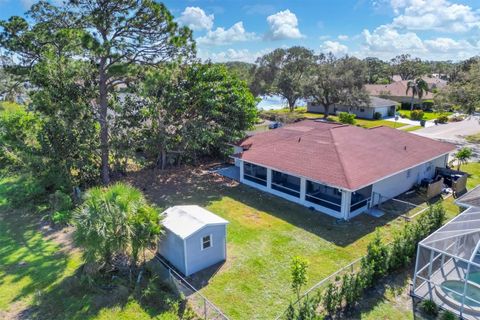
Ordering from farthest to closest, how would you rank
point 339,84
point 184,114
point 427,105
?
1. point 427,105
2. point 339,84
3. point 184,114

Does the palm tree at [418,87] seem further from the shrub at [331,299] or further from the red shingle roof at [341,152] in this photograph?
the shrub at [331,299]

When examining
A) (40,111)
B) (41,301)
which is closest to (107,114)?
(40,111)

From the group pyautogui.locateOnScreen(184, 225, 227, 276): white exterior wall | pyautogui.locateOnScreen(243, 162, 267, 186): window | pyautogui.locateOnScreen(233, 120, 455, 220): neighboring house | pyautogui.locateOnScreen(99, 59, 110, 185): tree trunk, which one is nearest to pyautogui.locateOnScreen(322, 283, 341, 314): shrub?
pyautogui.locateOnScreen(184, 225, 227, 276): white exterior wall

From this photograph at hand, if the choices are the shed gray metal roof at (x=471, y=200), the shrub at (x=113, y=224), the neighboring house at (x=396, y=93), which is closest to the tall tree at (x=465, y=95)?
the shed gray metal roof at (x=471, y=200)

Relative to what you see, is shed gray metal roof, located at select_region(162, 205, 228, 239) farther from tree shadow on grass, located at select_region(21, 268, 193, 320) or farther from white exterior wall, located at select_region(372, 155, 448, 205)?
white exterior wall, located at select_region(372, 155, 448, 205)

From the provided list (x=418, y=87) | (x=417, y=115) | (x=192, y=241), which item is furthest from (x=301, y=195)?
(x=418, y=87)

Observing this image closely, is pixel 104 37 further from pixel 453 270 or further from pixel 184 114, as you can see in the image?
pixel 453 270
